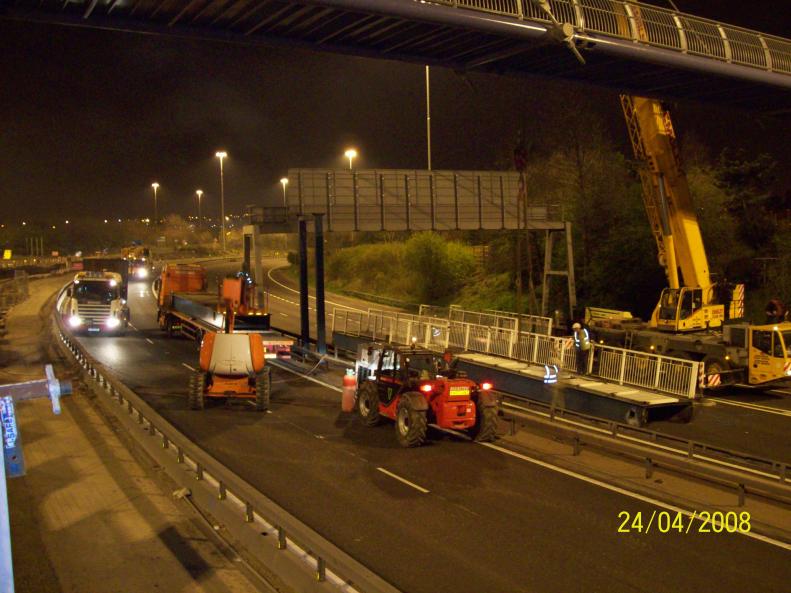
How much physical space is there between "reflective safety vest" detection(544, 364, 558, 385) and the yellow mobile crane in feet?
19.1

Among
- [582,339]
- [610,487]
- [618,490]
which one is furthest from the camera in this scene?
[582,339]

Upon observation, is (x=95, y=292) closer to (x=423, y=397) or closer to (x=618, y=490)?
(x=423, y=397)

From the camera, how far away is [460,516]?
34.2 feet

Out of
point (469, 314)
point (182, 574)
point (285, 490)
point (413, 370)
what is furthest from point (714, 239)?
point (182, 574)

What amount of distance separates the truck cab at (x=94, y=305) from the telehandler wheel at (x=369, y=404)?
22119 mm

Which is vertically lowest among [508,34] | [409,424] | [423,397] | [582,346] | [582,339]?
[409,424]

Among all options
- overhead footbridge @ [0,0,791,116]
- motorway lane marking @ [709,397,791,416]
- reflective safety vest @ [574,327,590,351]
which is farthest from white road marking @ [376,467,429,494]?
motorway lane marking @ [709,397,791,416]

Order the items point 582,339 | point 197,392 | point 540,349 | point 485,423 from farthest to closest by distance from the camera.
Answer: point 540,349
point 582,339
point 197,392
point 485,423

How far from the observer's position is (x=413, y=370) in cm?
1520

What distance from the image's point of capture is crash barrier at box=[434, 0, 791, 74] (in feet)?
56.2

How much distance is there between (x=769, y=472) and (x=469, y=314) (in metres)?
16.0

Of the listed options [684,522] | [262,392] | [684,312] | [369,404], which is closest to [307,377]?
[262,392]

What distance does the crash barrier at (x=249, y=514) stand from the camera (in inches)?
278

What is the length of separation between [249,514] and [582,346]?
37.6 feet
